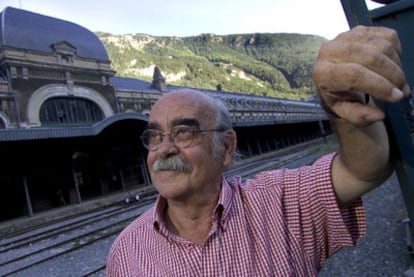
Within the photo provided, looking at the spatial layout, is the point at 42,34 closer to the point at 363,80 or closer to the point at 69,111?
the point at 69,111

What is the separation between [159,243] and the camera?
5.78 feet

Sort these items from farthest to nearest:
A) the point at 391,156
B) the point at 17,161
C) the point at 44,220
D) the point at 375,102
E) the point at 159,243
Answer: the point at 17,161 → the point at 44,220 → the point at 159,243 → the point at 391,156 → the point at 375,102

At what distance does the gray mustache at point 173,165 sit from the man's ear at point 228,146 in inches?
12.5

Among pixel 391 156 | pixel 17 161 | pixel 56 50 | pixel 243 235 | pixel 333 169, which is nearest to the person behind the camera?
pixel 391 156

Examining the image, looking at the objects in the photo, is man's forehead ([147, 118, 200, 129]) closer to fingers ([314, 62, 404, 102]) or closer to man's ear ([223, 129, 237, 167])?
man's ear ([223, 129, 237, 167])

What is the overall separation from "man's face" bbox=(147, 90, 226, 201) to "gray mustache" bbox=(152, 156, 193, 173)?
12mm

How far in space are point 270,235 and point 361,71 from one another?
103 cm

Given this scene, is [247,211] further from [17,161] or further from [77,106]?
[77,106]

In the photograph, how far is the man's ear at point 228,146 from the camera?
2.05m

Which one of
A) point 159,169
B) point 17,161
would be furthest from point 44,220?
point 159,169

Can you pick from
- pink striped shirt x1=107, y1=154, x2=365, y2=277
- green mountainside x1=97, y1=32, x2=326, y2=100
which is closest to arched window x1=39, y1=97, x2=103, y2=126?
pink striped shirt x1=107, y1=154, x2=365, y2=277

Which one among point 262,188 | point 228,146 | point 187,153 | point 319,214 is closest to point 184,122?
point 187,153

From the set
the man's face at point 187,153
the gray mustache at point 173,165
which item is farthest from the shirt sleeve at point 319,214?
the gray mustache at point 173,165

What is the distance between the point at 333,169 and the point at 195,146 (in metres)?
0.79
